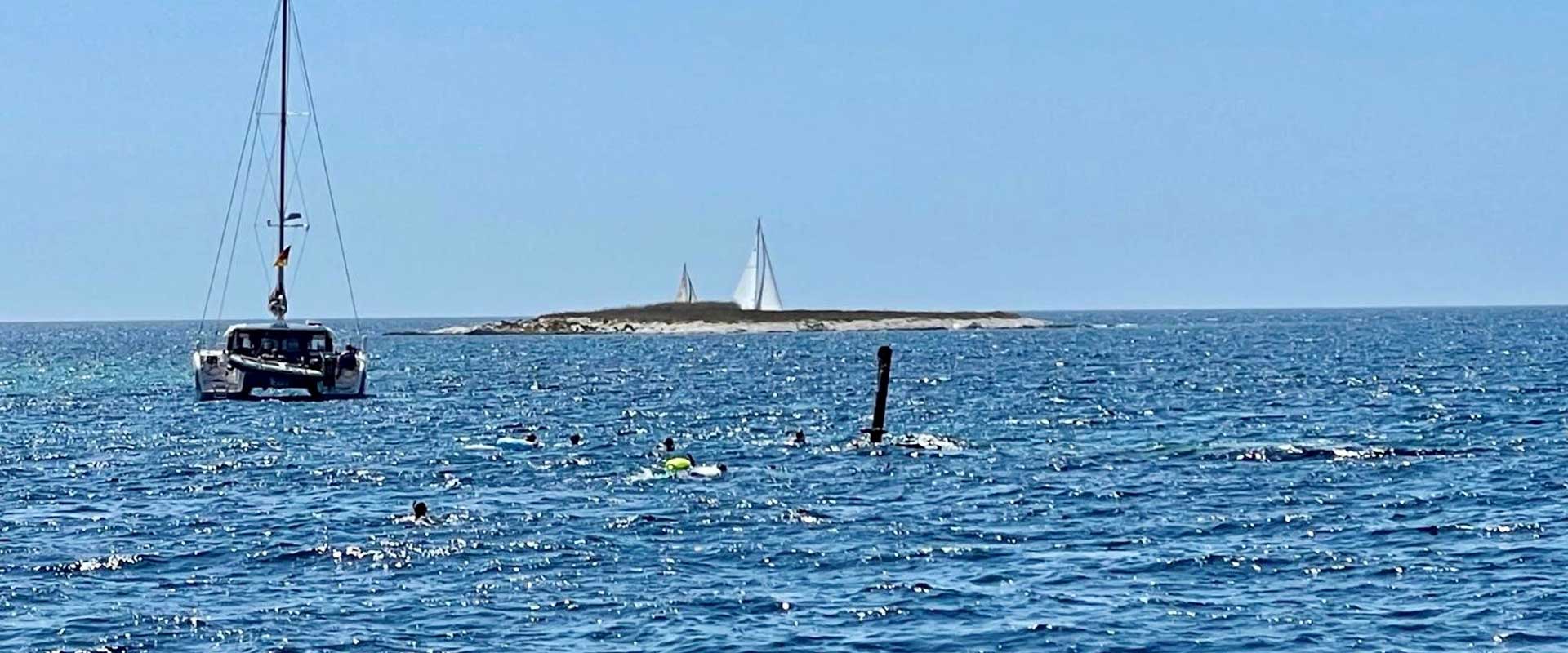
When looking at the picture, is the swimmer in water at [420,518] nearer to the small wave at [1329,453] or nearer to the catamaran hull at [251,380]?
the small wave at [1329,453]

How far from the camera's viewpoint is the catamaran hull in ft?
267

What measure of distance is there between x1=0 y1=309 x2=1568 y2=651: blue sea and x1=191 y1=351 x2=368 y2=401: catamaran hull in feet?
8.41

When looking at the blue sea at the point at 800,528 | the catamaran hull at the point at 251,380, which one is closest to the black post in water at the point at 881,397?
the blue sea at the point at 800,528

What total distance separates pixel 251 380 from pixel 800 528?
160 ft

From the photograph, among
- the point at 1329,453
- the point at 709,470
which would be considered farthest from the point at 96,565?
the point at 1329,453

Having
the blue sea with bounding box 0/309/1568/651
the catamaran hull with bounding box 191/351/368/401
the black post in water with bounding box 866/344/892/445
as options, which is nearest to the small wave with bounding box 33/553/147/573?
the blue sea with bounding box 0/309/1568/651

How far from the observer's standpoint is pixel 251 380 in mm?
81500

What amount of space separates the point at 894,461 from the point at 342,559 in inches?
781

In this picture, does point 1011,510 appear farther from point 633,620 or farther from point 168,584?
point 168,584

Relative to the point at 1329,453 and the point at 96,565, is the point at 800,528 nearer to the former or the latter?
the point at 96,565

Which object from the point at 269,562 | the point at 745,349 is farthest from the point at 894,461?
the point at 745,349

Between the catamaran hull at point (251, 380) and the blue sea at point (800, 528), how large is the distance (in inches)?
101

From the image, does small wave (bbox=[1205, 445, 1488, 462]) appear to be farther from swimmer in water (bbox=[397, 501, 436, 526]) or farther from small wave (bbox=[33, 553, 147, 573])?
small wave (bbox=[33, 553, 147, 573])

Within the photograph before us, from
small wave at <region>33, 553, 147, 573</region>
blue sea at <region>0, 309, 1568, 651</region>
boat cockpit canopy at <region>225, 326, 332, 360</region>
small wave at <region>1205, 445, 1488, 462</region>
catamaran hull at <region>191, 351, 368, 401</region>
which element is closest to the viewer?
blue sea at <region>0, 309, 1568, 651</region>
